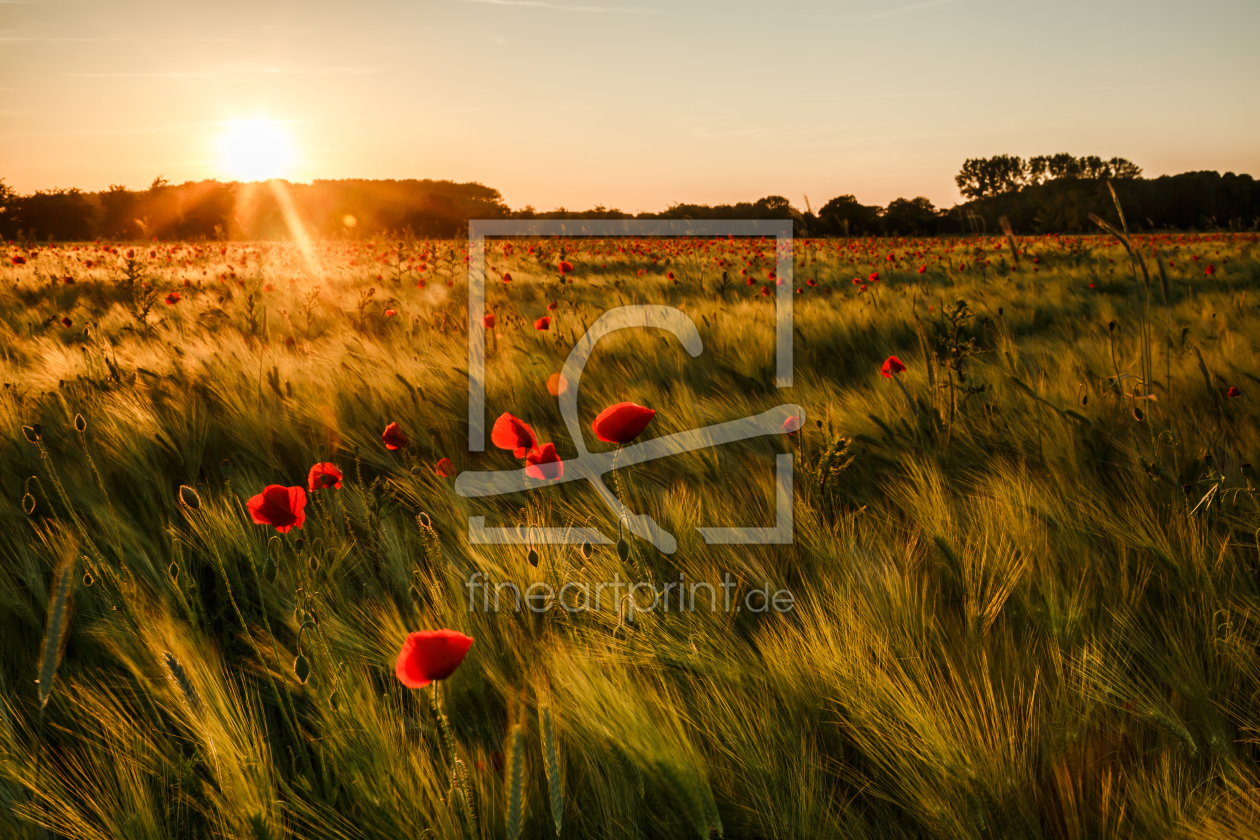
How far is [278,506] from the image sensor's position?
1215mm

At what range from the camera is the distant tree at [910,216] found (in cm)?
1970

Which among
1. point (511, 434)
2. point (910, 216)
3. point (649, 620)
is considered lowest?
point (649, 620)

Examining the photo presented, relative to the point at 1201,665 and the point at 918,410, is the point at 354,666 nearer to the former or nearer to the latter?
the point at 1201,665

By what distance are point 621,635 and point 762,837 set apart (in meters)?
0.44

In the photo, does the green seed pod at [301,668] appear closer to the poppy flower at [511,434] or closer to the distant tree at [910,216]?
the poppy flower at [511,434]

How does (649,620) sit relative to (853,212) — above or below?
below

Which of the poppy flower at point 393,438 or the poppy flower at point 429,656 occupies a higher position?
the poppy flower at point 393,438

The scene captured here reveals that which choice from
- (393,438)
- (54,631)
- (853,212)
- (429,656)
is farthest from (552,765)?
(853,212)

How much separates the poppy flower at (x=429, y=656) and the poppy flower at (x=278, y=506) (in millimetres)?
554

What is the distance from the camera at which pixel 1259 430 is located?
1947 millimetres

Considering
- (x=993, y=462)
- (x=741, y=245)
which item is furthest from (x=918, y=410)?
(x=741, y=245)

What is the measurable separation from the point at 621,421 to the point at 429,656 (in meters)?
0.64

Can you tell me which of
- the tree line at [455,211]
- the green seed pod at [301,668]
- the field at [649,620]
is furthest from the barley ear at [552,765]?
the tree line at [455,211]

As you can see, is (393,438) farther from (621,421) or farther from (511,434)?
(621,421)
